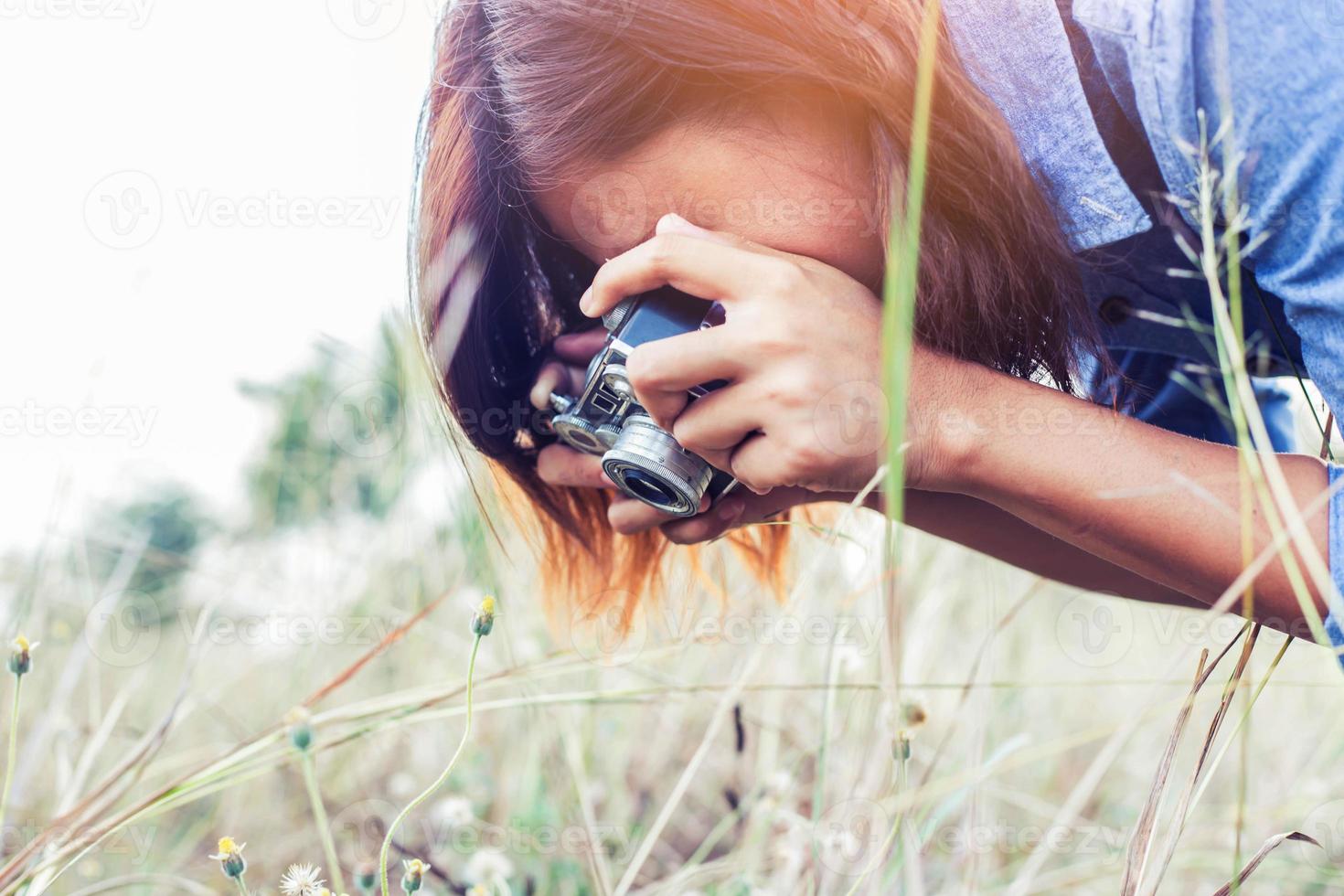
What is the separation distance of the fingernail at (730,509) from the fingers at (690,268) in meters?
0.26

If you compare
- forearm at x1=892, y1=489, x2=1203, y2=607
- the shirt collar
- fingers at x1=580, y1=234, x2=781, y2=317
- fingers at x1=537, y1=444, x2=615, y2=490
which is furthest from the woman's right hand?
the shirt collar

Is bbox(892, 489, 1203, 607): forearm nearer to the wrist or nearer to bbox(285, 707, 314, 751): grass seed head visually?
the wrist

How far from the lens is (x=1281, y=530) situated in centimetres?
62

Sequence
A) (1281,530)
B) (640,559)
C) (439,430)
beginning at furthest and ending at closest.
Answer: (640,559), (439,430), (1281,530)

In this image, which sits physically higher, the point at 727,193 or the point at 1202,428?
the point at 727,193

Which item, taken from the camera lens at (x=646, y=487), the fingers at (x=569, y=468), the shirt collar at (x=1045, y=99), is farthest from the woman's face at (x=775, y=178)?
the fingers at (x=569, y=468)

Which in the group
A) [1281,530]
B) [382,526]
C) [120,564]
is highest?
[1281,530]

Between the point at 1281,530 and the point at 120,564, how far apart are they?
1.19 metres

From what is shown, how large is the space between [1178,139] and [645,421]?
47 centimetres

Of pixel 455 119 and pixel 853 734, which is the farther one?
pixel 853 734

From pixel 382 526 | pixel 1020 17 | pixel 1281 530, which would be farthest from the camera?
→ pixel 382 526

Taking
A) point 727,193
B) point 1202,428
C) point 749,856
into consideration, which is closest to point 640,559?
point 749,856

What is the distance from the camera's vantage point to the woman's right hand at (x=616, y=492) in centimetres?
98

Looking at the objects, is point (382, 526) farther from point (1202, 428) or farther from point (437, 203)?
point (1202, 428)
